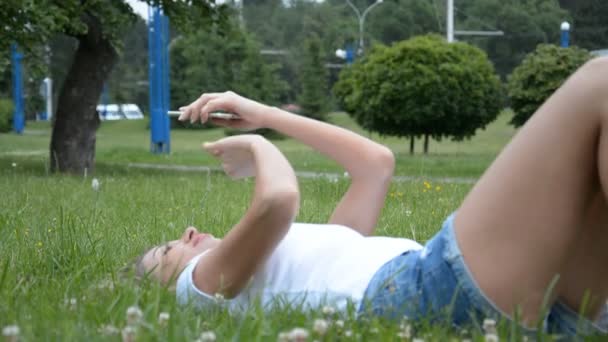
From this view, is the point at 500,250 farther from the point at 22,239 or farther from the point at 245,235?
the point at 22,239

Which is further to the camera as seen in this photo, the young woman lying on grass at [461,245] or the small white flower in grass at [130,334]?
the young woman lying on grass at [461,245]

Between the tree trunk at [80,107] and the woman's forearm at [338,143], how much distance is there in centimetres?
1064

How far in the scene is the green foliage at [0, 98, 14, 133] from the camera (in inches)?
1601

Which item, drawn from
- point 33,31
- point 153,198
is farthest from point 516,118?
point 153,198

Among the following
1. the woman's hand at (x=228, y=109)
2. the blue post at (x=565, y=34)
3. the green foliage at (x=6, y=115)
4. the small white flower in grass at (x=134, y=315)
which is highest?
the blue post at (x=565, y=34)

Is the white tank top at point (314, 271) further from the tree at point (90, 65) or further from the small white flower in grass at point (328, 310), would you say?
the tree at point (90, 65)

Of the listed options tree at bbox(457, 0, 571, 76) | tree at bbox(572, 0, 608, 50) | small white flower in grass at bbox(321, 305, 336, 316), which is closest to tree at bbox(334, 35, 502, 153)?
tree at bbox(457, 0, 571, 76)

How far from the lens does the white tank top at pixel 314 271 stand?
101 inches

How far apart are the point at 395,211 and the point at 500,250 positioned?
3.86 meters

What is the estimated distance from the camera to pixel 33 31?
11773mm

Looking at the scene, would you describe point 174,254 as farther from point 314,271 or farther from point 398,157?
point 398,157

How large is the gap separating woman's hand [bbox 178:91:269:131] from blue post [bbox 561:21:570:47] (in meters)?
15.3

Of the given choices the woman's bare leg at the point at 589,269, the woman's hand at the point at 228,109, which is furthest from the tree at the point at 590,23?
the woman's bare leg at the point at 589,269

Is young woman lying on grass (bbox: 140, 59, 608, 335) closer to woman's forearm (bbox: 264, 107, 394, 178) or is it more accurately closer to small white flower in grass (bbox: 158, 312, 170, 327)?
woman's forearm (bbox: 264, 107, 394, 178)
